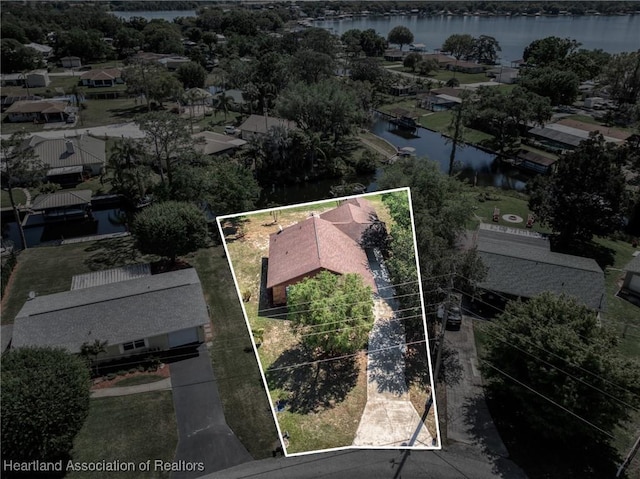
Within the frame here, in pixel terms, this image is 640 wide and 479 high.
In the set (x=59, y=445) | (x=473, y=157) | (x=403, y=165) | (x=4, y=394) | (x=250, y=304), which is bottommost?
(x=473, y=157)

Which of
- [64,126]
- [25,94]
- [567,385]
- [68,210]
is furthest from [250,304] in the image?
[25,94]

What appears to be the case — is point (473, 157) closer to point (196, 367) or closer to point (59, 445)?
point (196, 367)

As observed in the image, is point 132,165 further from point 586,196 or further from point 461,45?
point 461,45

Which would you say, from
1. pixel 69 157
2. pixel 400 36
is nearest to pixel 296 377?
pixel 69 157

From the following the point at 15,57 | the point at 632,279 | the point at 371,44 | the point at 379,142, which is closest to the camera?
the point at 632,279

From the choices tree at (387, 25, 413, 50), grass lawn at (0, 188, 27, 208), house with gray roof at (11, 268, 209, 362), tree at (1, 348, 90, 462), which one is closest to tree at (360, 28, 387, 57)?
tree at (387, 25, 413, 50)

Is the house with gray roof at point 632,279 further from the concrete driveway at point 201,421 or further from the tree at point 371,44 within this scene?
the tree at point 371,44

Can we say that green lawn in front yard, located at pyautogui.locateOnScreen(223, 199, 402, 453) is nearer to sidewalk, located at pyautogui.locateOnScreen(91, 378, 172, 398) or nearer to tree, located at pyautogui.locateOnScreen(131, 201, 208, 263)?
sidewalk, located at pyautogui.locateOnScreen(91, 378, 172, 398)
